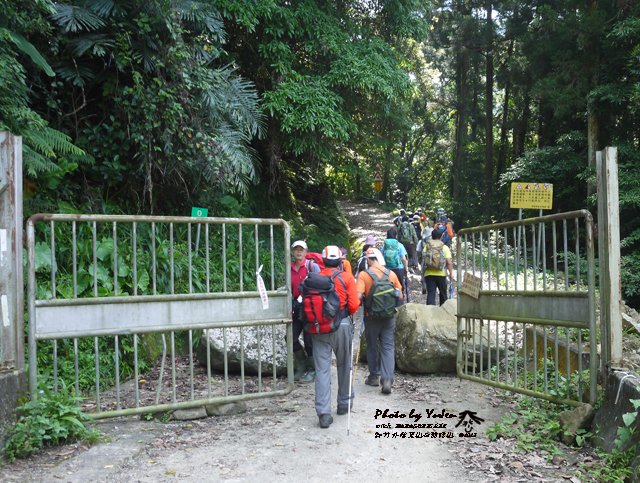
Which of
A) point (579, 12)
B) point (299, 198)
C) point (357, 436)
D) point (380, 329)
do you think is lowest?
point (357, 436)

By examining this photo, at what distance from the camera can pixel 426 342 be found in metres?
8.06

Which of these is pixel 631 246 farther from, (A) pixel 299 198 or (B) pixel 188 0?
(B) pixel 188 0

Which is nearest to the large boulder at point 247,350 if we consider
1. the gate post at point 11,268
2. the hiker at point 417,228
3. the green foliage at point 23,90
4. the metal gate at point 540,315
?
the metal gate at point 540,315

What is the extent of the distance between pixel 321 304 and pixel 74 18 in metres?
5.75

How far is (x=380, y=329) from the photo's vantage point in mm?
7371

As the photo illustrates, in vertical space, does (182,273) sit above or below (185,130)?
below

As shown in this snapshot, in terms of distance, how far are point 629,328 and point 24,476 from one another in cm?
807

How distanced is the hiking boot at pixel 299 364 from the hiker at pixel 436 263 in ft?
11.6

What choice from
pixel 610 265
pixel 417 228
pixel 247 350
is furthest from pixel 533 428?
pixel 417 228

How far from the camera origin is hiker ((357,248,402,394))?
7.17 meters

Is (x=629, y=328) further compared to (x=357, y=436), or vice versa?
(x=629, y=328)

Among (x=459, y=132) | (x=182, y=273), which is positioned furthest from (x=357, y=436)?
(x=459, y=132)

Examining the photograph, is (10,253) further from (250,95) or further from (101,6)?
(250,95)

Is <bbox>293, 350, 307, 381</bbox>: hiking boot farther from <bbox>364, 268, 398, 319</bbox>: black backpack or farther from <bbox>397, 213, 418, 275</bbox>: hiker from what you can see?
<bbox>397, 213, 418, 275</bbox>: hiker
